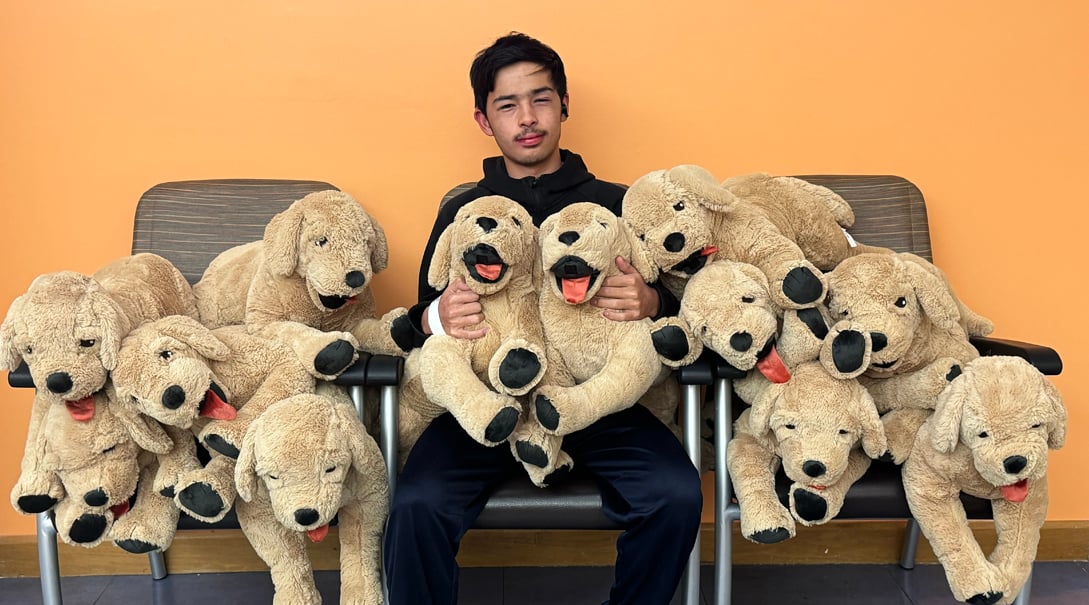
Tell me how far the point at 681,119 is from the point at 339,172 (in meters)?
0.86

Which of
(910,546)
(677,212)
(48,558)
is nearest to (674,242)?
(677,212)

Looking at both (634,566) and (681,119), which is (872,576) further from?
(681,119)

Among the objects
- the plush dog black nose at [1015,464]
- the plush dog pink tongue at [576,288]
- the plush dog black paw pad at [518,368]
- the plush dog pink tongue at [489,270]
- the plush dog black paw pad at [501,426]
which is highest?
the plush dog pink tongue at [489,270]

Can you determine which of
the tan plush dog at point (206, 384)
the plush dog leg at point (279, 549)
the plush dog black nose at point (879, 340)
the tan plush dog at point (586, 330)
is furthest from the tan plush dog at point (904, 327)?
the plush dog leg at point (279, 549)

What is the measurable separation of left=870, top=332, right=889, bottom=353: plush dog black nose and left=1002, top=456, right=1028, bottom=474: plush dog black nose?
25 cm

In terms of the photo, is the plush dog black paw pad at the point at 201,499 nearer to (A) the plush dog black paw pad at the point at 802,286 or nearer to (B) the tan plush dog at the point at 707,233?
(B) the tan plush dog at the point at 707,233

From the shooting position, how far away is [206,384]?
3.94 feet

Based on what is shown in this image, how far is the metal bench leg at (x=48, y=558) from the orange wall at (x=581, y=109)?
0.67 m

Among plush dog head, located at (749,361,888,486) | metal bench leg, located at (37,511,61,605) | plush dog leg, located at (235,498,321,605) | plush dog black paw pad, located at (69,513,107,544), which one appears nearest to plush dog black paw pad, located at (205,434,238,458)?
plush dog leg, located at (235,498,321,605)

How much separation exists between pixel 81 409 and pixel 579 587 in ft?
3.76

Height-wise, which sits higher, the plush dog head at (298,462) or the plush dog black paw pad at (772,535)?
the plush dog head at (298,462)

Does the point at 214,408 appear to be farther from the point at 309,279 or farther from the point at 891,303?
the point at 891,303

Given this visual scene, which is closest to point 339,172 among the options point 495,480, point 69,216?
point 69,216

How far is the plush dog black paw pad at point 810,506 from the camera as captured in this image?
122 centimetres
